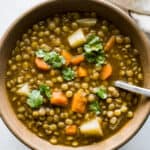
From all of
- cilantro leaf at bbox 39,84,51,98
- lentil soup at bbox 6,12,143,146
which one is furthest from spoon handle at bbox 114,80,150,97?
cilantro leaf at bbox 39,84,51,98

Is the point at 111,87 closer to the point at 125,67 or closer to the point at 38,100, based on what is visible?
the point at 125,67

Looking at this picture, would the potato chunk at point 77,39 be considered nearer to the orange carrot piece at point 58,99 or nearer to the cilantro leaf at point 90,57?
the cilantro leaf at point 90,57

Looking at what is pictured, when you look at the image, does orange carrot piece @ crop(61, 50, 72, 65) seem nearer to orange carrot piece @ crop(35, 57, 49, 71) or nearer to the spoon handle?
orange carrot piece @ crop(35, 57, 49, 71)

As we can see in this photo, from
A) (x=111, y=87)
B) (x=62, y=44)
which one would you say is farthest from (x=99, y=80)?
(x=62, y=44)

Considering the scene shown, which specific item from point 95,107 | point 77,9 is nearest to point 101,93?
point 95,107

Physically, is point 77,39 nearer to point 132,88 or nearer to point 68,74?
point 68,74

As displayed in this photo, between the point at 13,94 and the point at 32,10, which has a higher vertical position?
the point at 32,10
